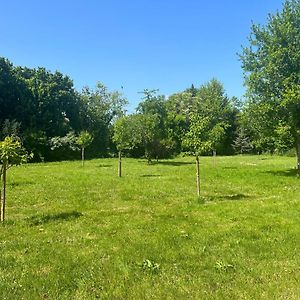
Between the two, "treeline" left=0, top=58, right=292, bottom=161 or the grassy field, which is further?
"treeline" left=0, top=58, right=292, bottom=161

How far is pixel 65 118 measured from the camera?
5666cm

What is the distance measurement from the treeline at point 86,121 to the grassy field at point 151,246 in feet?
45.1

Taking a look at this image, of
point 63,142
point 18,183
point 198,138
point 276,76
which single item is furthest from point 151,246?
point 63,142

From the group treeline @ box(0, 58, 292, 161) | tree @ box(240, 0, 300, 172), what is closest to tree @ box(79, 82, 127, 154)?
treeline @ box(0, 58, 292, 161)

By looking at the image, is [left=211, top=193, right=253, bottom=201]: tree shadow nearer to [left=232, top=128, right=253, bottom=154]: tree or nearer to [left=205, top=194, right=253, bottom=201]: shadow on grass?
[left=205, top=194, right=253, bottom=201]: shadow on grass

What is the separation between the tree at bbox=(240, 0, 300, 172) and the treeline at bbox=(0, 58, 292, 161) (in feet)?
3.35

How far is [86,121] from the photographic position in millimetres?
61531

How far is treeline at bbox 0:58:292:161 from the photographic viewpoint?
38.5 metres

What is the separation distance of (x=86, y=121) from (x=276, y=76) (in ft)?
141

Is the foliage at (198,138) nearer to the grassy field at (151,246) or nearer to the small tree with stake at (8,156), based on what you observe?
the grassy field at (151,246)

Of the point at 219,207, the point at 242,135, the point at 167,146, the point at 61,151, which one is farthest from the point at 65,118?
the point at 219,207

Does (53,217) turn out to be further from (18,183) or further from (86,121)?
(86,121)

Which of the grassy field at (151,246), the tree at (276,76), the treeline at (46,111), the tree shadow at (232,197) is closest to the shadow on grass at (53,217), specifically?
the grassy field at (151,246)

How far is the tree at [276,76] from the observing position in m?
22.9
